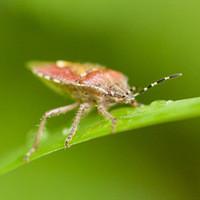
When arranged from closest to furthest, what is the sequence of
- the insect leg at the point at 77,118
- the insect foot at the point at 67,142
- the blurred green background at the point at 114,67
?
the insect foot at the point at 67,142
the insect leg at the point at 77,118
the blurred green background at the point at 114,67

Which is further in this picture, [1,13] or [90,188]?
[1,13]

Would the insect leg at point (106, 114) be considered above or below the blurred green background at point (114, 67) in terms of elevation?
below

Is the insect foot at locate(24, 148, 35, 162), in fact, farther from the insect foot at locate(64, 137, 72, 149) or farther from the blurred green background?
the blurred green background

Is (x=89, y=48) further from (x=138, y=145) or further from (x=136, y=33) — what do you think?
(x=138, y=145)

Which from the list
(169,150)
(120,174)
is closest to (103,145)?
(120,174)

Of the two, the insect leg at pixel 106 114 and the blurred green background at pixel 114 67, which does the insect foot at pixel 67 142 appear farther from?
the blurred green background at pixel 114 67

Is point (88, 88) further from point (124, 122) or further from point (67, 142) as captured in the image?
point (124, 122)

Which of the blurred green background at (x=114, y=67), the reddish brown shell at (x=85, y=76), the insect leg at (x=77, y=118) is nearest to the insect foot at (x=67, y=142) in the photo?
the insect leg at (x=77, y=118)
